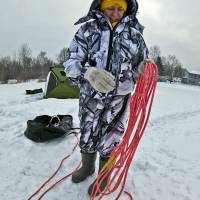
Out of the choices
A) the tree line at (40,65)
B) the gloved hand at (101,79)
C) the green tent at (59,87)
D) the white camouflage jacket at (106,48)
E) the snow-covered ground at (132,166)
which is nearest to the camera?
the gloved hand at (101,79)

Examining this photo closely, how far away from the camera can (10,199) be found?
2506 mm

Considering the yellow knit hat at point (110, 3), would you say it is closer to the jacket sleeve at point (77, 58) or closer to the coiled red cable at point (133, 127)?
the jacket sleeve at point (77, 58)

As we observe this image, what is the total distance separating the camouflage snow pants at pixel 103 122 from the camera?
8.16 ft

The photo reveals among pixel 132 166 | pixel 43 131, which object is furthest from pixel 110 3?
pixel 43 131

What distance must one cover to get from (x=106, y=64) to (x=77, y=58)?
0.25m

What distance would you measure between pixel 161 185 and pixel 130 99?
834mm

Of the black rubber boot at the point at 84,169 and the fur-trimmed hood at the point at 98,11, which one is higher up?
the fur-trimmed hood at the point at 98,11

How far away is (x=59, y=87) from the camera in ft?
28.8

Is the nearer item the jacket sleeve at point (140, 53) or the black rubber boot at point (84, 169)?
the jacket sleeve at point (140, 53)

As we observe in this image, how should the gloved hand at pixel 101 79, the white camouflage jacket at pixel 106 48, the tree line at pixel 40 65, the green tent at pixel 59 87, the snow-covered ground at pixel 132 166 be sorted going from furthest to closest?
the tree line at pixel 40 65
the green tent at pixel 59 87
the snow-covered ground at pixel 132 166
the white camouflage jacket at pixel 106 48
the gloved hand at pixel 101 79

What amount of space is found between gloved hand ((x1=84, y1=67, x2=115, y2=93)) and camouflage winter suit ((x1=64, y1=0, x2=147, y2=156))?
0.15 m

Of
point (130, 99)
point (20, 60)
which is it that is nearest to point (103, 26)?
point (130, 99)

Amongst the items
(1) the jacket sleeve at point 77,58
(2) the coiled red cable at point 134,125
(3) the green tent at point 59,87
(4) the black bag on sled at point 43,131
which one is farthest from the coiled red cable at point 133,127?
(3) the green tent at point 59,87

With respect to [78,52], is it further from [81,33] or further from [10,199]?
[10,199]
